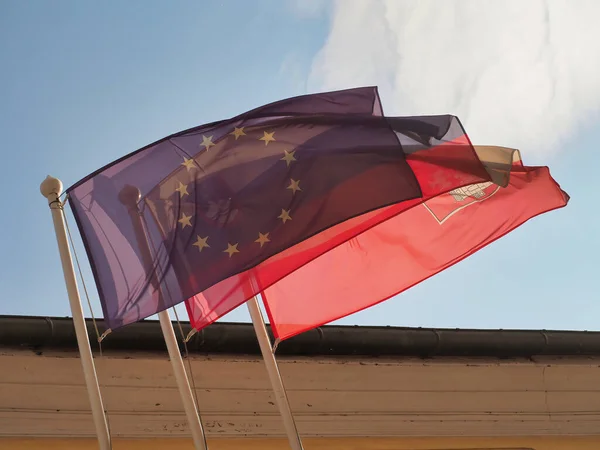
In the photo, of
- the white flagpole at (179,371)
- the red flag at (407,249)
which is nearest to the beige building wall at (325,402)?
the red flag at (407,249)

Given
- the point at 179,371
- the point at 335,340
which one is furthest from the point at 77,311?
the point at 335,340

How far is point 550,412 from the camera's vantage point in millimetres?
7254

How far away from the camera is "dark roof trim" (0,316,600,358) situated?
605 centimetres

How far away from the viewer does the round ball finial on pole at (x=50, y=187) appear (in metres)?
5.46

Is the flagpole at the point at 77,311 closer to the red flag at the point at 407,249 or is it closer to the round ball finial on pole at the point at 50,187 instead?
the round ball finial on pole at the point at 50,187

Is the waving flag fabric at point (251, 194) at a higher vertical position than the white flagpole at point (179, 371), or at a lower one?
higher

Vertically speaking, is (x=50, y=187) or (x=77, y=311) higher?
(x=50, y=187)

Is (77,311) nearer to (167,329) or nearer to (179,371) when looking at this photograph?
(167,329)

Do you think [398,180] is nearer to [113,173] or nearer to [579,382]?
[113,173]

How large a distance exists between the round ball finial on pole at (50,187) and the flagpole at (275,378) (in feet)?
4.70

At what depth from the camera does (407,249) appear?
6.06m

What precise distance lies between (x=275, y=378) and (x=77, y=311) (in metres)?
1.34

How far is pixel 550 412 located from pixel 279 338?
2.86 meters

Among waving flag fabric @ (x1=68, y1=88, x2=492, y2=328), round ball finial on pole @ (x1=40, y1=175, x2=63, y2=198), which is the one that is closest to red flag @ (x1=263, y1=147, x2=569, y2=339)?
waving flag fabric @ (x1=68, y1=88, x2=492, y2=328)
